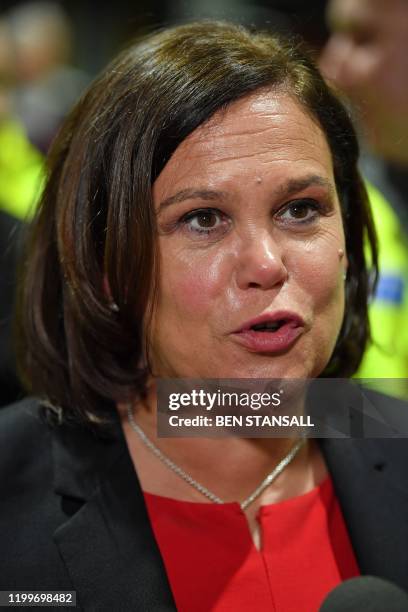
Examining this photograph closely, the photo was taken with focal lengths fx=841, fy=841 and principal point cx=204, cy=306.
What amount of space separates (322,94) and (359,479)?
613 mm

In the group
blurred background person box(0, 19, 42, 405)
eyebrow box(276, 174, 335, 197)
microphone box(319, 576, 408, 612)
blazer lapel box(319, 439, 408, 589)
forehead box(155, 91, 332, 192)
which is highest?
forehead box(155, 91, 332, 192)

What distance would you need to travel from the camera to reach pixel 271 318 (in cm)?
111

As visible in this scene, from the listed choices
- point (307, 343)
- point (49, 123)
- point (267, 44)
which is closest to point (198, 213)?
point (307, 343)

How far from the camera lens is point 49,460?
1.30 meters

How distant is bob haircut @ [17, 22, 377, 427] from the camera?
1.19 metres

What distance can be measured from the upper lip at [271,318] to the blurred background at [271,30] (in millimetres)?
178

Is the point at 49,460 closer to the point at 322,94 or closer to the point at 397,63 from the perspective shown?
the point at 322,94

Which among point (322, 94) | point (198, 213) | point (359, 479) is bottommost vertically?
point (359, 479)

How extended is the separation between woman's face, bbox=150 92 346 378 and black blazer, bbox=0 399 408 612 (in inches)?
8.4

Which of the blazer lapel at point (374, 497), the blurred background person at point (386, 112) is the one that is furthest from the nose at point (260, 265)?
the blurred background person at point (386, 112)

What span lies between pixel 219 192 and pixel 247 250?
89 millimetres

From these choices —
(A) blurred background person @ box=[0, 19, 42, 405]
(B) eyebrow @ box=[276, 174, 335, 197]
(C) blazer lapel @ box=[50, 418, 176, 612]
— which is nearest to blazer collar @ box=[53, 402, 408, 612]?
(C) blazer lapel @ box=[50, 418, 176, 612]

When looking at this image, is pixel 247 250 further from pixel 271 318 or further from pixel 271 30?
pixel 271 30

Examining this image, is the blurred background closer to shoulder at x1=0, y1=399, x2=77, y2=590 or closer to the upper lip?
the upper lip
